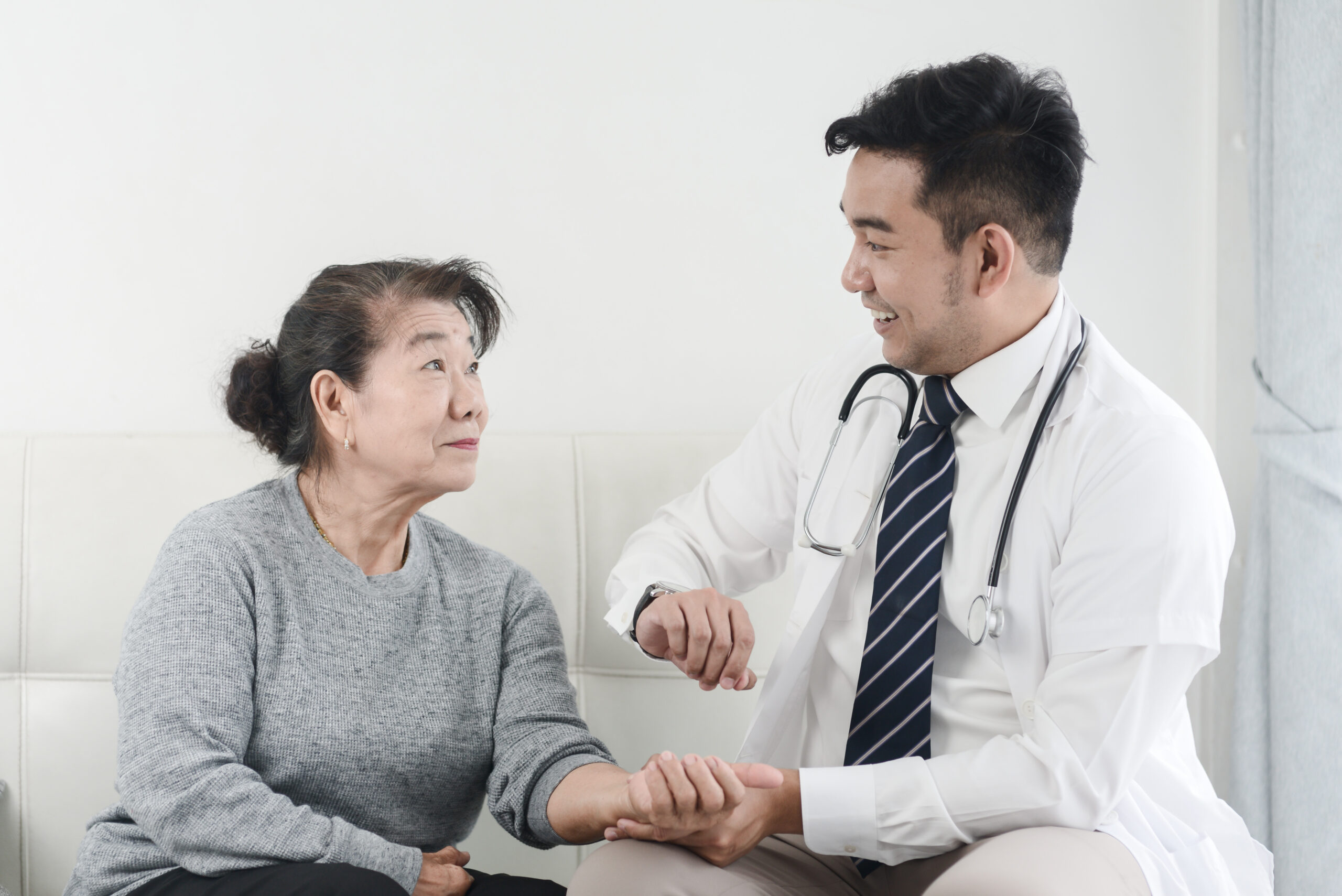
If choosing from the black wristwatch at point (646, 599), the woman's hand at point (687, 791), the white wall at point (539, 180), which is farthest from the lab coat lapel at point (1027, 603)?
the white wall at point (539, 180)

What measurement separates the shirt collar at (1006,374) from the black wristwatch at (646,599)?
48 cm

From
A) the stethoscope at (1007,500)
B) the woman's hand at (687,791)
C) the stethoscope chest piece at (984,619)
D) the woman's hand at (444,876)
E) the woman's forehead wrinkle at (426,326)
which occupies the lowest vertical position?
the woman's hand at (444,876)

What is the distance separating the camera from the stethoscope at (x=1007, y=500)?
121 centimetres

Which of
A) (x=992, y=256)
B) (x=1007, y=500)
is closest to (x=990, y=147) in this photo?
(x=992, y=256)

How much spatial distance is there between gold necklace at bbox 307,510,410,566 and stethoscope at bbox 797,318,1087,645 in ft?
1.92

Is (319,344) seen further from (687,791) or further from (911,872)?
(911,872)

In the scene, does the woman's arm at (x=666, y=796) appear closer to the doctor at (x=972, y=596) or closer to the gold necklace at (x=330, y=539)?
the doctor at (x=972, y=596)

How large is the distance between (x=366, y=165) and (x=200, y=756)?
3.79ft

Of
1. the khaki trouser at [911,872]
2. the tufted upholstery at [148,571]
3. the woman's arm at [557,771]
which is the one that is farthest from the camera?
the tufted upholstery at [148,571]

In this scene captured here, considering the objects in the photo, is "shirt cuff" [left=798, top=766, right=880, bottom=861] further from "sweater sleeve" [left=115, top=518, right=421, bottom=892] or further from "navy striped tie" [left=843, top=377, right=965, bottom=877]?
"sweater sleeve" [left=115, top=518, right=421, bottom=892]

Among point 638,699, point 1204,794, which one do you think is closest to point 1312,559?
point 1204,794

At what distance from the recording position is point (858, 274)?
4.54 ft

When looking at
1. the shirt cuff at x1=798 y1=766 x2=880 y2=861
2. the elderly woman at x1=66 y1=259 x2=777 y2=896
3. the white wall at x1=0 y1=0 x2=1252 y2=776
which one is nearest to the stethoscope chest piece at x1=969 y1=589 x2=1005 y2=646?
the shirt cuff at x1=798 y1=766 x2=880 y2=861

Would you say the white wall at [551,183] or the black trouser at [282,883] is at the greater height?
the white wall at [551,183]
